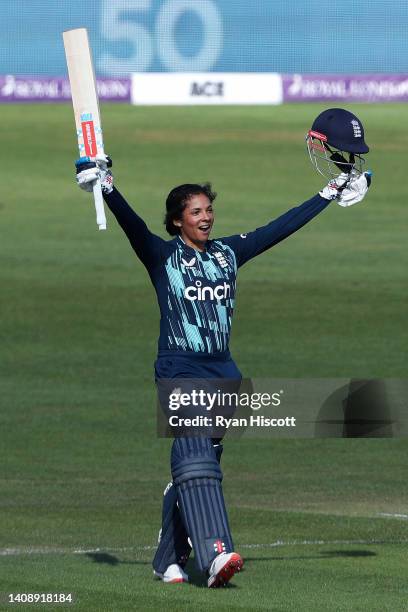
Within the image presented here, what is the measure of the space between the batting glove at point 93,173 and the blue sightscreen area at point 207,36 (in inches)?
1505

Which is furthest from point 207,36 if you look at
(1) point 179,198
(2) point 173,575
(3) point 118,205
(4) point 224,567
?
(4) point 224,567

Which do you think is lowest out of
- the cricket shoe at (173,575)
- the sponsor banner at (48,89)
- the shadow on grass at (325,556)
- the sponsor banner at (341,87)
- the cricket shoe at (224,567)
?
the cricket shoe at (224,567)

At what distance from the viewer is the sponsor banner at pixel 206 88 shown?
4803 cm

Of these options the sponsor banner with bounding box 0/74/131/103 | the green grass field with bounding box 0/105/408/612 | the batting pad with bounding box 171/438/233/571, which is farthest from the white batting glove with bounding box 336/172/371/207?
the sponsor banner with bounding box 0/74/131/103

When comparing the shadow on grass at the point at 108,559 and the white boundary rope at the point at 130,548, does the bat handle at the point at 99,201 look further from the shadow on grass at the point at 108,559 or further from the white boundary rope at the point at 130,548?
the white boundary rope at the point at 130,548

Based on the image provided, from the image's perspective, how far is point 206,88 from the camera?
48125 mm

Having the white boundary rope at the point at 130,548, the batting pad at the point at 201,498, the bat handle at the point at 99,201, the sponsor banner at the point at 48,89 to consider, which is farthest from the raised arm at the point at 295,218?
the sponsor banner at the point at 48,89

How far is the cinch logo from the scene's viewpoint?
9.10 metres

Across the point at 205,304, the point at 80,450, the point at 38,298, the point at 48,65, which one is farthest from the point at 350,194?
the point at 48,65

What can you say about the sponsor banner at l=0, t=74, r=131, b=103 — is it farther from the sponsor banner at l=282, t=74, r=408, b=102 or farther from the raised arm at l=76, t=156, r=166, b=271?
the raised arm at l=76, t=156, r=166, b=271

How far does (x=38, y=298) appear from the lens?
79.5 feet

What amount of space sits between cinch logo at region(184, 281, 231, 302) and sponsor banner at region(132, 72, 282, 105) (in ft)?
128

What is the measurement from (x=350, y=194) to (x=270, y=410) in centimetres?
135

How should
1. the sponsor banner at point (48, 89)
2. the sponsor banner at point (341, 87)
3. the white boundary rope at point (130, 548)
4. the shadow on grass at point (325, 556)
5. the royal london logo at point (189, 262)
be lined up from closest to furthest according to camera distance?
the royal london logo at point (189, 262) < the shadow on grass at point (325, 556) < the white boundary rope at point (130, 548) < the sponsor banner at point (341, 87) < the sponsor banner at point (48, 89)
